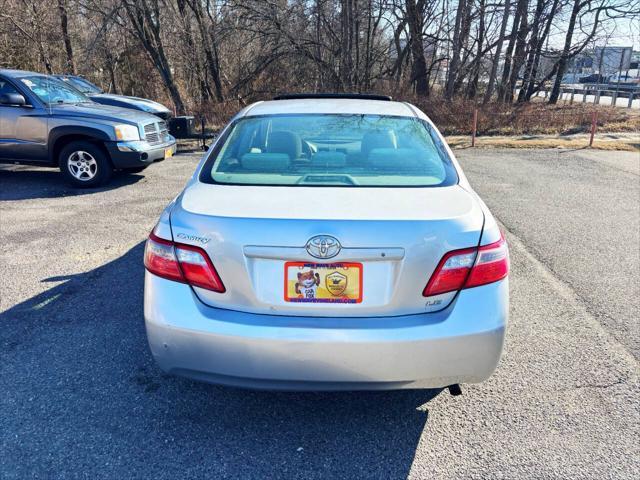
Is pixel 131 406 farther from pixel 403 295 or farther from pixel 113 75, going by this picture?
pixel 113 75

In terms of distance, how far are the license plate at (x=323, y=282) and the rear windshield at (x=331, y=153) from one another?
0.63 m

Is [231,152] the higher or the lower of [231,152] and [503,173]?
the higher

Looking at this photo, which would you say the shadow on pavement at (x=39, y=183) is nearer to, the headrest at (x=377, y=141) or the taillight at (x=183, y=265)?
the headrest at (x=377, y=141)

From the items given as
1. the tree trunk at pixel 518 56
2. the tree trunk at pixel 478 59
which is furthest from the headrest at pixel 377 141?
the tree trunk at pixel 518 56

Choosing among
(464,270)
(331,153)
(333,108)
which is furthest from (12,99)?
(464,270)

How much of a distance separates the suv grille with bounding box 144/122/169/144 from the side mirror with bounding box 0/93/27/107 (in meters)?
1.88

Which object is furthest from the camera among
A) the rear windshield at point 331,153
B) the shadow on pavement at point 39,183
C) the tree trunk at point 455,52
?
the tree trunk at point 455,52

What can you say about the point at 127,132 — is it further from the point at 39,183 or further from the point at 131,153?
the point at 39,183

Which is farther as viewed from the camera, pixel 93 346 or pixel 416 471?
pixel 93 346

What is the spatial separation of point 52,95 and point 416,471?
8268 mm

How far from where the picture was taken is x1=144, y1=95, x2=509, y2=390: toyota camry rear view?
2.08 metres

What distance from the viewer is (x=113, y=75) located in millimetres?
21703

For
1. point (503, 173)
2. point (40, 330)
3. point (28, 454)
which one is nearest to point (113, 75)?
point (503, 173)

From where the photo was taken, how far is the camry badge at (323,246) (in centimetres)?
205
